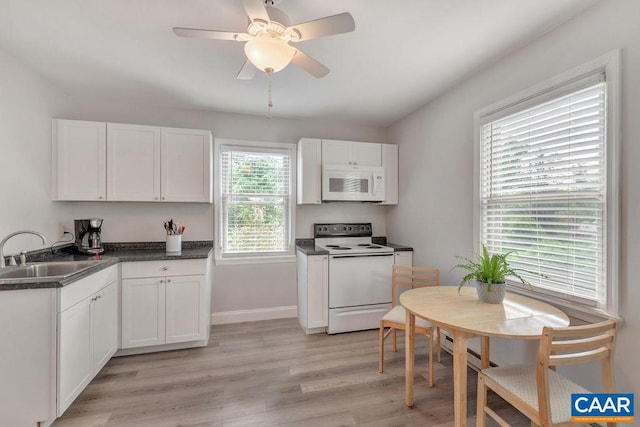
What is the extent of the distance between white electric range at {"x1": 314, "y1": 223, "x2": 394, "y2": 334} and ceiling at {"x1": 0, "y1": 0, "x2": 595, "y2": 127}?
175 cm

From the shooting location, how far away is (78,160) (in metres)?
2.70

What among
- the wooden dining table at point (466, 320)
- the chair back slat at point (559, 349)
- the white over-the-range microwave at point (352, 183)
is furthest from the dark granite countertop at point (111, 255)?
the chair back slat at point (559, 349)

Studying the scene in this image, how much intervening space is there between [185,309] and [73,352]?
89 centimetres

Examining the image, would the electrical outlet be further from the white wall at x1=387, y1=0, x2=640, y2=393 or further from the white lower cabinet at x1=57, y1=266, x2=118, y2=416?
the white wall at x1=387, y1=0, x2=640, y2=393

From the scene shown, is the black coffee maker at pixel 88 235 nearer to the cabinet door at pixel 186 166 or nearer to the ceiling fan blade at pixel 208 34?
the cabinet door at pixel 186 166

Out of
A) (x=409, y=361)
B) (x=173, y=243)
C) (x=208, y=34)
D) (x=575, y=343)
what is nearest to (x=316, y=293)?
(x=409, y=361)

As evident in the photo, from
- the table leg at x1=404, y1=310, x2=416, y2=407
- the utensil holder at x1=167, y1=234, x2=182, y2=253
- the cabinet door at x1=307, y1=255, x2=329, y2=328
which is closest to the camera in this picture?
the table leg at x1=404, y1=310, x2=416, y2=407

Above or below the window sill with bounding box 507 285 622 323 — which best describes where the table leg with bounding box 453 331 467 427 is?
below

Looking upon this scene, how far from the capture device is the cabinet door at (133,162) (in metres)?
2.79

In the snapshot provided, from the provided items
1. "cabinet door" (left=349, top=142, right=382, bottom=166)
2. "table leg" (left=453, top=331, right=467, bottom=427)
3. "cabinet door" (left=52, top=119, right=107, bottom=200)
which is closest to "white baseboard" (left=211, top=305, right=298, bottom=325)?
"cabinet door" (left=52, top=119, right=107, bottom=200)

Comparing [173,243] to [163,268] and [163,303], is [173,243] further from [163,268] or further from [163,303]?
[163,303]

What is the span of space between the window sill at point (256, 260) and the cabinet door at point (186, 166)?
2.58ft

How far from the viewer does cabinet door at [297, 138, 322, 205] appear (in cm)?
336

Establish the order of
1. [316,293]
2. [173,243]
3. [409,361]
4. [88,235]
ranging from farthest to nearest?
[316,293] → [173,243] → [88,235] → [409,361]
